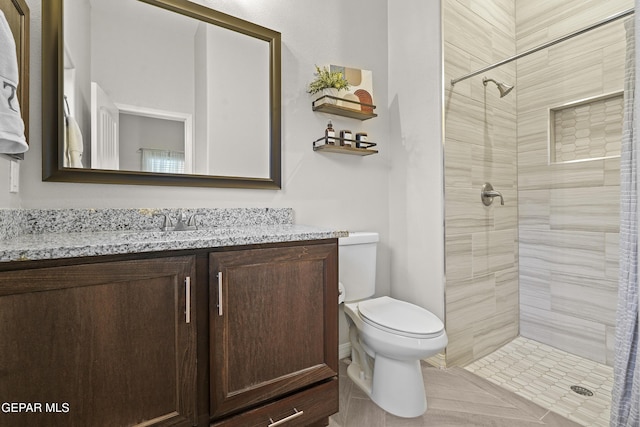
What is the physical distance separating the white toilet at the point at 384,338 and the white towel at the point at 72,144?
Result: 4.36 feet

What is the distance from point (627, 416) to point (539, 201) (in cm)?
147

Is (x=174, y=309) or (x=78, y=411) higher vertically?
(x=174, y=309)

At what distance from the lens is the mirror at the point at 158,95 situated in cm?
134

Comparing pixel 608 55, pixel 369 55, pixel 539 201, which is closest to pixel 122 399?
pixel 369 55

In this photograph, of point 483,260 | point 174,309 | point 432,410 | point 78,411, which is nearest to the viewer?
point 78,411

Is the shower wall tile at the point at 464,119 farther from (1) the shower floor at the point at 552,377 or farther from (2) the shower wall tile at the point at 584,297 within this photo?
(1) the shower floor at the point at 552,377

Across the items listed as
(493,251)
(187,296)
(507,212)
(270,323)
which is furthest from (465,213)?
(187,296)

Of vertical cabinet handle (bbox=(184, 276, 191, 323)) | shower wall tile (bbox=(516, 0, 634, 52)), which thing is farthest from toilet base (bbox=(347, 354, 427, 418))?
shower wall tile (bbox=(516, 0, 634, 52))

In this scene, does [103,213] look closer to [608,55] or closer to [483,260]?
[483,260]

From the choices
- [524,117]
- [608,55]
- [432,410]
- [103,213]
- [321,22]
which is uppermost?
[321,22]

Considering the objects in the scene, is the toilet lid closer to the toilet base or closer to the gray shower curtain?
the toilet base

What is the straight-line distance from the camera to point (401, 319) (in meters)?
1.59

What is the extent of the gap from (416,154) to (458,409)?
1473mm

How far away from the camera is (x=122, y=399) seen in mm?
949
